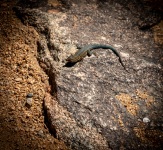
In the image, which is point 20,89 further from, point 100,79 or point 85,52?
point 100,79

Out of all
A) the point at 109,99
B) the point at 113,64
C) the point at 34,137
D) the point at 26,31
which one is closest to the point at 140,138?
the point at 109,99

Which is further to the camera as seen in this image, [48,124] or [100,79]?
[100,79]

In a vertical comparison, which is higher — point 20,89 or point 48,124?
point 20,89

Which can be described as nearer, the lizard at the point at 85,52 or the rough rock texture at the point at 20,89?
the rough rock texture at the point at 20,89

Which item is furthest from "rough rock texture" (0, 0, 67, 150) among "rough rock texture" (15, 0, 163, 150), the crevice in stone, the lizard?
the lizard

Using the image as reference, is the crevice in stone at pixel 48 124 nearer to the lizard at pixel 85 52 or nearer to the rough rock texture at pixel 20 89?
the rough rock texture at pixel 20 89

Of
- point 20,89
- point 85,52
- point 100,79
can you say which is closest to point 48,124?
point 20,89

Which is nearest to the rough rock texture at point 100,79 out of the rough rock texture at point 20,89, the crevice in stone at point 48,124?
the crevice in stone at point 48,124

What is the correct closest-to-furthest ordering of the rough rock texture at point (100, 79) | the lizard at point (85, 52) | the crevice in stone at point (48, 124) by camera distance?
the rough rock texture at point (100, 79) < the crevice in stone at point (48, 124) < the lizard at point (85, 52)

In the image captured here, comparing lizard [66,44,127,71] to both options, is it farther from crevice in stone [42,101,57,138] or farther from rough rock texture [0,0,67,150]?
crevice in stone [42,101,57,138]
